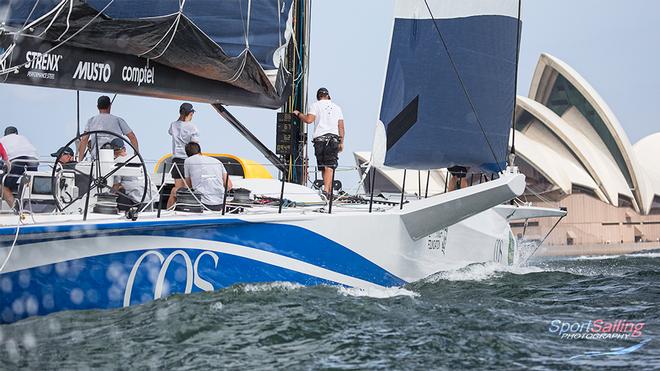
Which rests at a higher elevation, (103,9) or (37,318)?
(103,9)

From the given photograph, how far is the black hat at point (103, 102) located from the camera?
6366mm

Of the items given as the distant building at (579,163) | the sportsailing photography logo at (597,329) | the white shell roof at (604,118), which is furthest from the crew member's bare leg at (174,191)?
the white shell roof at (604,118)

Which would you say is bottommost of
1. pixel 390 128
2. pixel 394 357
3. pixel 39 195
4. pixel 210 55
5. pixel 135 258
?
pixel 394 357

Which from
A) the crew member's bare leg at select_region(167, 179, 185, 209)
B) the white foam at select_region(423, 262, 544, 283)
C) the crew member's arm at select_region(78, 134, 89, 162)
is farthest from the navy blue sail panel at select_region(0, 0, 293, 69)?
the white foam at select_region(423, 262, 544, 283)

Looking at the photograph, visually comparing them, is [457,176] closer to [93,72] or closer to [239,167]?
[239,167]

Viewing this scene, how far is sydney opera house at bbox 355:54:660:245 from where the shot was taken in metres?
32.2

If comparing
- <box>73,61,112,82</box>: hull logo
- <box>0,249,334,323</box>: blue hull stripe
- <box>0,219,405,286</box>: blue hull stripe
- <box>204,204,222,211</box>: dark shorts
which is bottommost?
<box>0,249,334,323</box>: blue hull stripe

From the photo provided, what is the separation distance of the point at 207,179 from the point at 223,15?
154 centimetres

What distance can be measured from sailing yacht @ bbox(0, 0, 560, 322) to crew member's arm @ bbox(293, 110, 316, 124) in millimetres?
183

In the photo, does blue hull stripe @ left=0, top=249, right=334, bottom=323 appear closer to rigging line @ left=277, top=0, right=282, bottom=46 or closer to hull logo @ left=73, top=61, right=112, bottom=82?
hull logo @ left=73, top=61, right=112, bottom=82

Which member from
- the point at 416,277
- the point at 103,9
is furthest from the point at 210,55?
the point at 416,277

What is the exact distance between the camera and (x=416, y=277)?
6.64m

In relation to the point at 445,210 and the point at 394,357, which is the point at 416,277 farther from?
the point at 394,357

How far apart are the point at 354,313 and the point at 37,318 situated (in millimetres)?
1727
